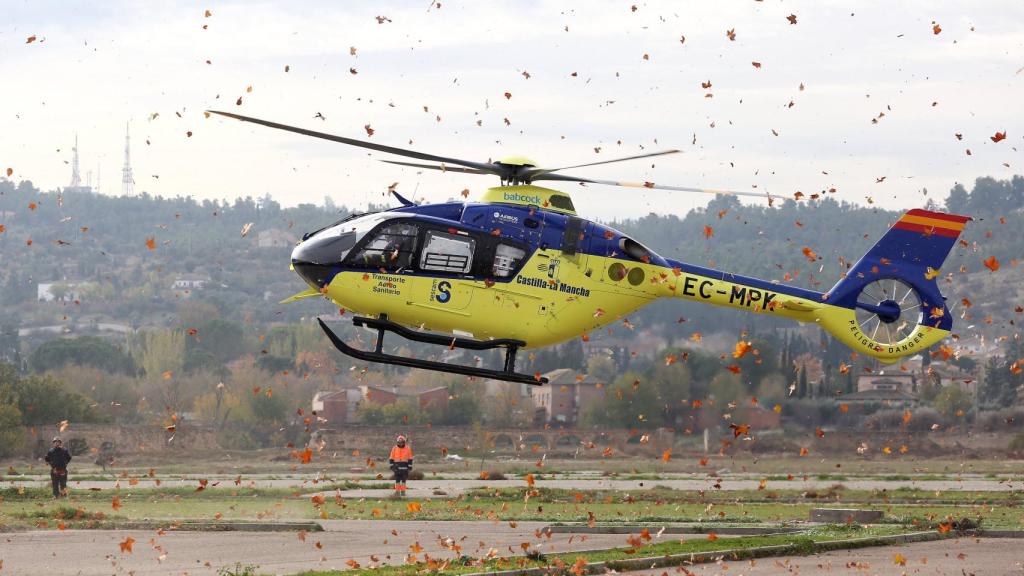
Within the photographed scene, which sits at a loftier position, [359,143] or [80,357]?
[359,143]

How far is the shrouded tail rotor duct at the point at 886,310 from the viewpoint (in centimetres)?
2869

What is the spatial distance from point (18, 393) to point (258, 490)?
103 ft

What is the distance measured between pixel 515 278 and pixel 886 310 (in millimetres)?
7419

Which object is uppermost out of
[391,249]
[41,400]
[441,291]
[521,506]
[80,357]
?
[391,249]

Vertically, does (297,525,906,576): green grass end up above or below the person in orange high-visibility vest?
above

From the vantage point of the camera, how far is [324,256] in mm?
25891

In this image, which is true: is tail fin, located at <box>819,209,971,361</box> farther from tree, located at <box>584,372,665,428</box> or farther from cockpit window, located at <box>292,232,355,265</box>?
tree, located at <box>584,372,665,428</box>

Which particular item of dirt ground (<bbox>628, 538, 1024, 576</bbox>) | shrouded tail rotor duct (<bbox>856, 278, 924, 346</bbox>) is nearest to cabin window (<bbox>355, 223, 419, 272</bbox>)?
dirt ground (<bbox>628, 538, 1024, 576</bbox>)

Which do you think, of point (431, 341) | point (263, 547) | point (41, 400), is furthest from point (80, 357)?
point (263, 547)

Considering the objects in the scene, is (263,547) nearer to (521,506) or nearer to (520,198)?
(520,198)

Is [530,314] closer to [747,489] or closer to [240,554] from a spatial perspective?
[240,554]

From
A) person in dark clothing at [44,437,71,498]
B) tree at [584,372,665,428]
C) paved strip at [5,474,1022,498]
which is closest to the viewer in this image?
person in dark clothing at [44,437,71,498]

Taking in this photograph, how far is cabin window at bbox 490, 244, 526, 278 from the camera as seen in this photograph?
2628 centimetres

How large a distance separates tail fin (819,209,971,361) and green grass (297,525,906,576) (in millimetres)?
4113
